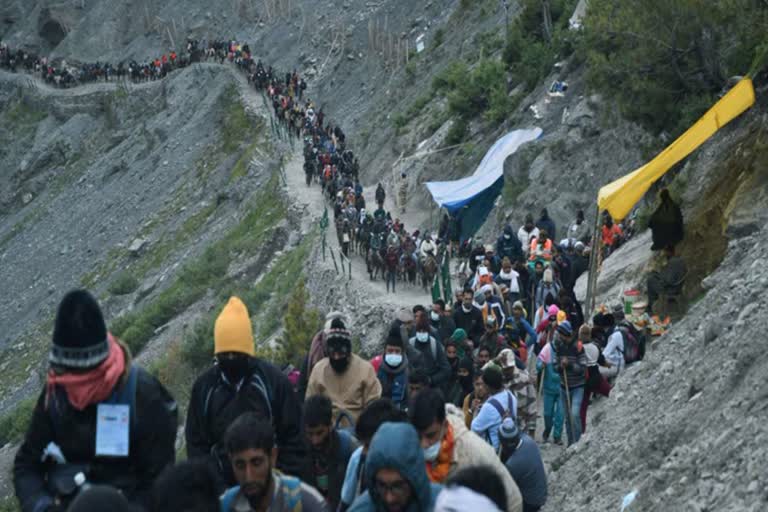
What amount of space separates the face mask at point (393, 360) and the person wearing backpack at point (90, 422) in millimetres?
3938

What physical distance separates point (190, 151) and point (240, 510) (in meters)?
48.4

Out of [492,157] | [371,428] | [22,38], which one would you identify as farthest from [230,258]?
[22,38]

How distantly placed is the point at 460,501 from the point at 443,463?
5.80 feet

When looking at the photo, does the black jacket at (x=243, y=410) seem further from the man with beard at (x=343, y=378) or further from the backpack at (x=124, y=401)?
the man with beard at (x=343, y=378)

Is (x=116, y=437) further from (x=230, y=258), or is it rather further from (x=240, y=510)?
(x=230, y=258)

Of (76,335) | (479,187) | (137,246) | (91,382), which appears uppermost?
(76,335)

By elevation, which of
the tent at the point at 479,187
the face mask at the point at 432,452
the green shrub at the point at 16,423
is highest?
the face mask at the point at 432,452

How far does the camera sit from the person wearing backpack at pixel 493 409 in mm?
8812

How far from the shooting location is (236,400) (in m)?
6.10

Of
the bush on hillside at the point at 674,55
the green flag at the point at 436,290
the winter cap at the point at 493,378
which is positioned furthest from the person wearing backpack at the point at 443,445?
the green flag at the point at 436,290

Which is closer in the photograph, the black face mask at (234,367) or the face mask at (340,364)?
the black face mask at (234,367)

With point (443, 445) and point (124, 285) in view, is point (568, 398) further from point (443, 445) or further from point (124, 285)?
point (124, 285)

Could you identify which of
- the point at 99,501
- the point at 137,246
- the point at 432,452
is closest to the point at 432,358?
the point at 432,452

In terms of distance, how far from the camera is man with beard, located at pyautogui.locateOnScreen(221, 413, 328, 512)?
514 cm
